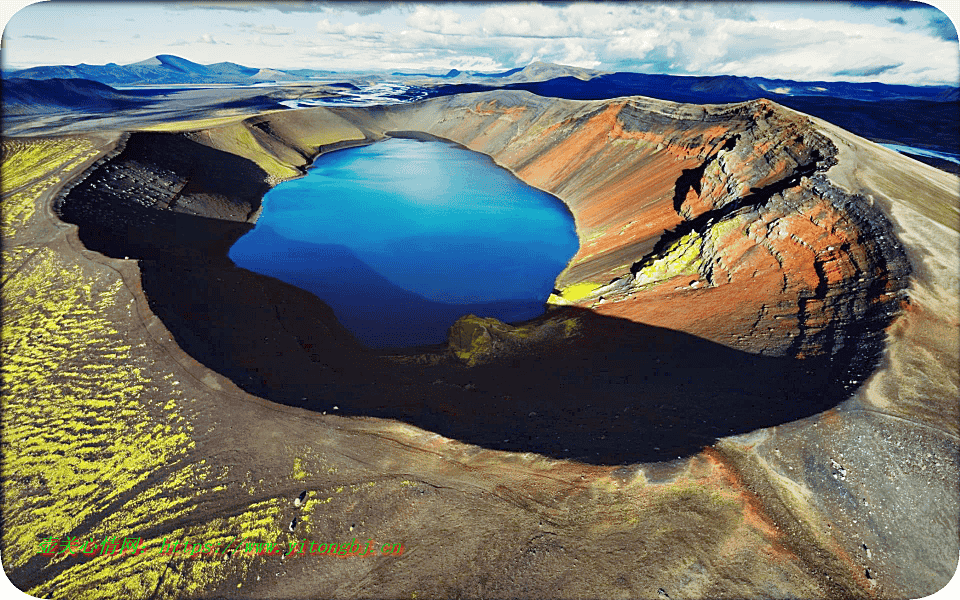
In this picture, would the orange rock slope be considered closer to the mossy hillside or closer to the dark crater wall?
the dark crater wall

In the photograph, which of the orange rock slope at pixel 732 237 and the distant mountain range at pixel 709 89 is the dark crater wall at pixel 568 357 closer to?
the orange rock slope at pixel 732 237

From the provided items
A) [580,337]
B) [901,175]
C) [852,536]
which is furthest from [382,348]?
[901,175]

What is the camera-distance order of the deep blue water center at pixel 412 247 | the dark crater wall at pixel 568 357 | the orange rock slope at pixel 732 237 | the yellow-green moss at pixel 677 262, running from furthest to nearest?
the deep blue water center at pixel 412 247 → the yellow-green moss at pixel 677 262 → the orange rock slope at pixel 732 237 → the dark crater wall at pixel 568 357

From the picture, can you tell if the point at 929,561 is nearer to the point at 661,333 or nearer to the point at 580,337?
the point at 661,333

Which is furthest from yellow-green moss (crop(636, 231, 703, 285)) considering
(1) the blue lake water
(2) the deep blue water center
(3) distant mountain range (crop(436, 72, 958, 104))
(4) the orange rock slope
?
(3) distant mountain range (crop(436, 72, 958, 104))

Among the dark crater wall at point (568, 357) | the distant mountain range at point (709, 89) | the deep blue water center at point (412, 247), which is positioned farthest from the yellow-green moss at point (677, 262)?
the distant mountain range at point (709, 89)

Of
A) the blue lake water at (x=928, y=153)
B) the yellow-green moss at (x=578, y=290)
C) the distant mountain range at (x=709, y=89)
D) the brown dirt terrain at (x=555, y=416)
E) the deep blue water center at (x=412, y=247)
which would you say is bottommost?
the deep blue water center at (x=412, y=247)

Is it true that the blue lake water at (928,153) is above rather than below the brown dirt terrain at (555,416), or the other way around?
above
